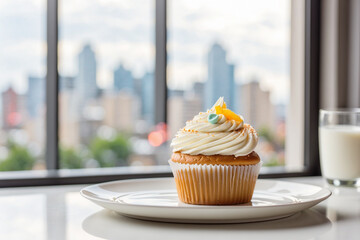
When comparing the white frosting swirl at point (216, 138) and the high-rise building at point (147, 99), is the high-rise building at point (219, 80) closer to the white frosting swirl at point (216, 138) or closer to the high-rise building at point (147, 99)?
the high-rise building at point (147, 99)

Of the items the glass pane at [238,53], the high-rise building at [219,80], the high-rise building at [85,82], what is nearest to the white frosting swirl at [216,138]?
the high-rise building at [219,80]

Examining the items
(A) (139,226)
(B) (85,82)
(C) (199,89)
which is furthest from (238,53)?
(A) (139,226)

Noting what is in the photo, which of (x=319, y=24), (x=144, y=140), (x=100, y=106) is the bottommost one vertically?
(x=144, y=140)

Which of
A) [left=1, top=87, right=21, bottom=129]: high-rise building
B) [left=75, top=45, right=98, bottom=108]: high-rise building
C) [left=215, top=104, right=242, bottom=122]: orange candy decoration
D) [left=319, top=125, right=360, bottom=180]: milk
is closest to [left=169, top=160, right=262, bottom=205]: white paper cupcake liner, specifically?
[left=215, top=104, right=242, bottom=122]: orange candy decoration

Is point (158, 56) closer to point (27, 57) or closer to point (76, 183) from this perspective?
point (76, 183)

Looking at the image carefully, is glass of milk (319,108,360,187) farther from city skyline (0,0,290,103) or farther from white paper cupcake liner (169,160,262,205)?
city skyline (0,0,290,103)

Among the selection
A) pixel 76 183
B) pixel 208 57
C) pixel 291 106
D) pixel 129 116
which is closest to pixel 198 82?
pixel 208 57
